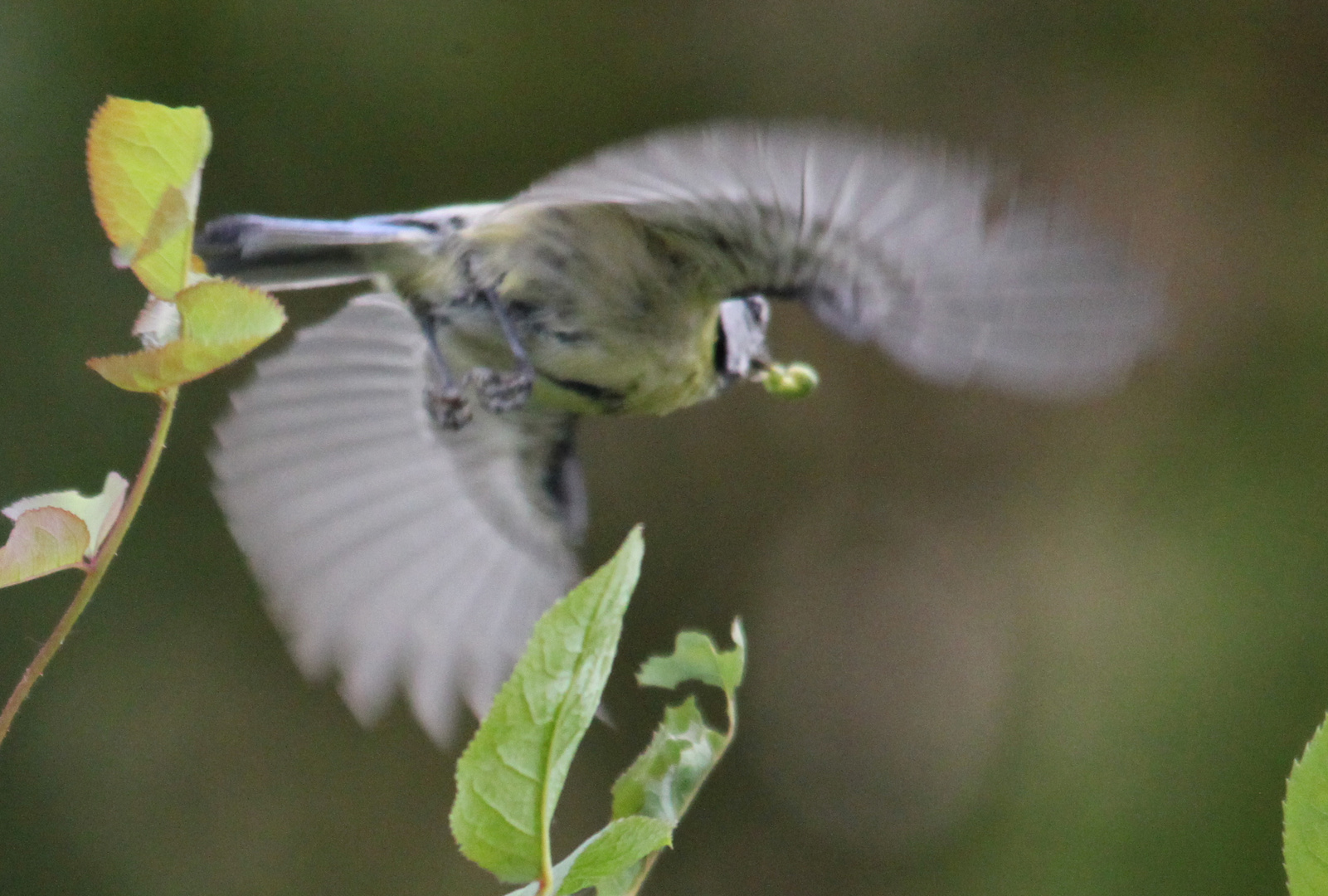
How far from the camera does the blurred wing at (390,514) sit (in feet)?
7.22

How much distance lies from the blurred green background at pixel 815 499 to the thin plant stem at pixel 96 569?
2620 mm

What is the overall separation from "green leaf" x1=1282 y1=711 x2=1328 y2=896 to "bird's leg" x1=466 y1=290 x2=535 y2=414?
3.70 ft

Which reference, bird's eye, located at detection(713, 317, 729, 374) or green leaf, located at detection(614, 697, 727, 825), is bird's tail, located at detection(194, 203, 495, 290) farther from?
green leaf, located at detection(614, 697, 727, 825)

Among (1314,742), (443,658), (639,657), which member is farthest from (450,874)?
(1314,742)

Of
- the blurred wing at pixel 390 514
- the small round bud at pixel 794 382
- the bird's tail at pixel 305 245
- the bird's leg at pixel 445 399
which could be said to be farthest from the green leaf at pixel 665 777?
the blurred wing at pixel 390 514

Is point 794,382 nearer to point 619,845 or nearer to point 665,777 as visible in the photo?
point 665,777

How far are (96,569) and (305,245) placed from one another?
0.99 meters

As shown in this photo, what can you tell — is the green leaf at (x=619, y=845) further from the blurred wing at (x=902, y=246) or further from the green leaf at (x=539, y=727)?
the blurred wing at (x=902, y=246)

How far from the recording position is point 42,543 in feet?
1.92

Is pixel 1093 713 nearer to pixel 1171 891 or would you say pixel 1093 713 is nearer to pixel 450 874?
pixel 1171 891

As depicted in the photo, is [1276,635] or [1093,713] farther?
[1093,713]

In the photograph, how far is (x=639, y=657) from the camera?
139 inches

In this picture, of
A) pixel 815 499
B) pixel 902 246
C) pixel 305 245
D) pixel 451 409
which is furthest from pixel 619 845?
pixel 815 499

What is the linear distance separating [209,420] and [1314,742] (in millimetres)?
2908
